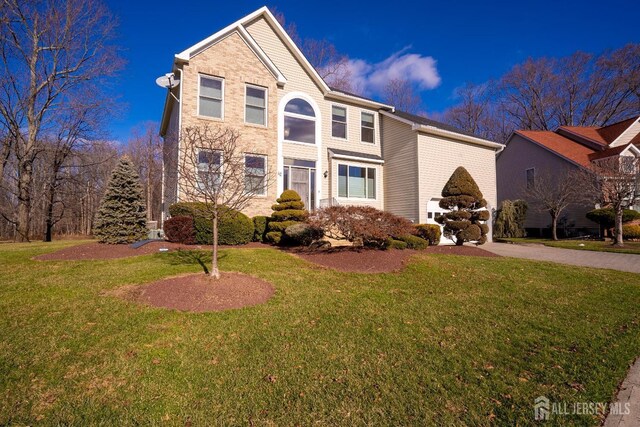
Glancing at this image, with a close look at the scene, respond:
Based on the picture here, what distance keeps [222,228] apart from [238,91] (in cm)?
623

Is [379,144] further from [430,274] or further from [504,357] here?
[504,357]

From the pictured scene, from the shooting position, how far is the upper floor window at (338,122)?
15.7 metres

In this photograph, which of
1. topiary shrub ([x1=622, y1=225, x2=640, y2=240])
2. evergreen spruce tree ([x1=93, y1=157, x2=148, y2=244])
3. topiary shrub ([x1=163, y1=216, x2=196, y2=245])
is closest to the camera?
evergreen spruce tree ([x1=93, y1=157, x2=148, y2=244])

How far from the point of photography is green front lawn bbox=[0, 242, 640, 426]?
242 centimetres

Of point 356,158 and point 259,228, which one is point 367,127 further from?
point 259,228

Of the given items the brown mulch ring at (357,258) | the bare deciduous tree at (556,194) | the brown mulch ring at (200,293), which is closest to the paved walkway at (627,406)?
the brown mulch ring at (200,293)

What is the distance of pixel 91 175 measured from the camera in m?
26.5

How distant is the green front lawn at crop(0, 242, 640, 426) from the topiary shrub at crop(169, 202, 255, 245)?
415 centimetres

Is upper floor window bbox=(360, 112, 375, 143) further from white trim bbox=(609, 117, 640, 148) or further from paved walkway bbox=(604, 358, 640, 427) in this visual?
white trim bbox=(609, 117, 640, 148)

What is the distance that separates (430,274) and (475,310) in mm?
2287

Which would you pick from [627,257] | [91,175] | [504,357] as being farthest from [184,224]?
[91,175]

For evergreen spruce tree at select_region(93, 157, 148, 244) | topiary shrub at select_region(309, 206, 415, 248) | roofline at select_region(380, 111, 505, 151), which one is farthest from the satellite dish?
roofline at select_region(380, 111, 505, 151)

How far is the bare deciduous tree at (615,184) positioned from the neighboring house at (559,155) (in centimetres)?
264

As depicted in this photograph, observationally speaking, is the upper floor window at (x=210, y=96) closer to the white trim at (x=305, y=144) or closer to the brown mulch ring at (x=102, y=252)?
the white trim at (x=305, y=144)
